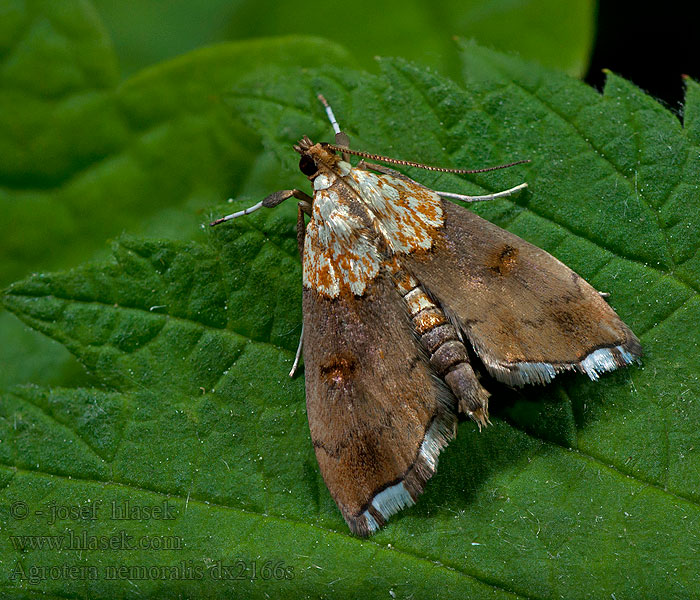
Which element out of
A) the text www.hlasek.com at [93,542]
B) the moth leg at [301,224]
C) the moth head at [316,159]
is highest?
the moth head at [316,159]

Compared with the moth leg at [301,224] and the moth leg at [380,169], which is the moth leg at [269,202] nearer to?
the moth leg at [301,224]

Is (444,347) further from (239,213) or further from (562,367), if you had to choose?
(239,213)

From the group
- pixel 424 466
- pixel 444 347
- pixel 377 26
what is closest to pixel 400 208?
pixel 444 347

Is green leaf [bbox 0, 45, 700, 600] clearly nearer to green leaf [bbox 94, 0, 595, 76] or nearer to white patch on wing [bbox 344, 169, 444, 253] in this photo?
white patch on wing [bbox 344, 169, 444, 253]

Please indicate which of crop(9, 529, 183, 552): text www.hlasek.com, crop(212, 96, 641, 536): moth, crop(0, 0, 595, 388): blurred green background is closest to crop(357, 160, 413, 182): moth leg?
crop(212, 96, 641, 536): moth

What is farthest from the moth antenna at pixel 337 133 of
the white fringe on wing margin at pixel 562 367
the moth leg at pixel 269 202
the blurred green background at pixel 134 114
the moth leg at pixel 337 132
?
the white fringe on wing margin at pixel 562 367
